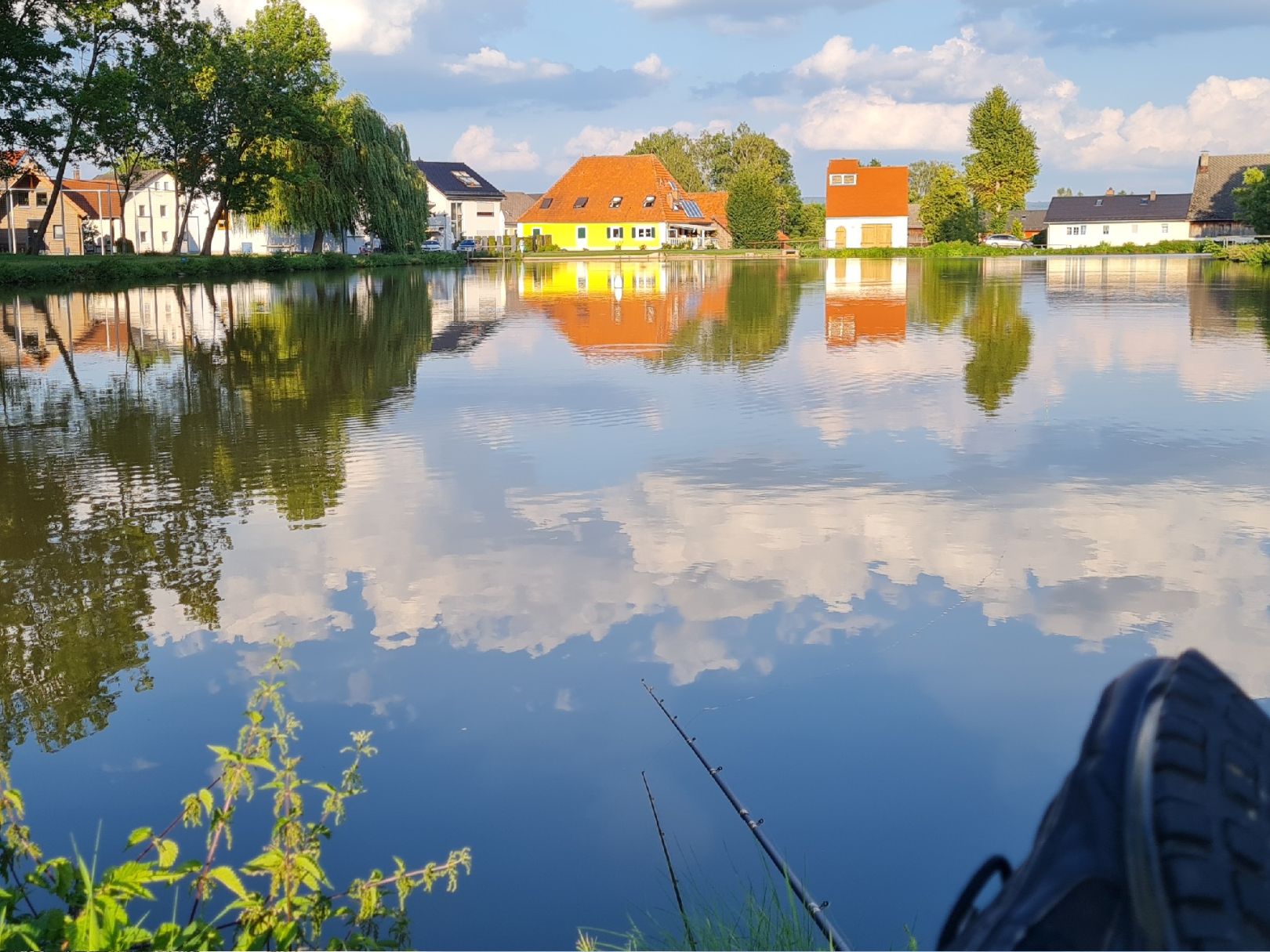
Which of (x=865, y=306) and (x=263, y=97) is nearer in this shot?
(x=865, y=306)

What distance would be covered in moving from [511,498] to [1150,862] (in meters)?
6.27

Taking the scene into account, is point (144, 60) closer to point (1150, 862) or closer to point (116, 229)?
point (116, 229)

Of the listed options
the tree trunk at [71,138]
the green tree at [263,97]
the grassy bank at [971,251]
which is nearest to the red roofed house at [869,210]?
the grassy bank at [971,251]

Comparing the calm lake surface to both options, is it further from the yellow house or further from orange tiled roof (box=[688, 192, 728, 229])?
orange tiled roof (box=[688, 192, 728, 229])

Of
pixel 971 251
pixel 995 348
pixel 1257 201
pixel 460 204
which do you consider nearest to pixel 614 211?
pixel 460 204

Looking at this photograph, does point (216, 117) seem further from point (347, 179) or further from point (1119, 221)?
point (1119, 221)

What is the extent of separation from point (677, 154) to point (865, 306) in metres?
88.7

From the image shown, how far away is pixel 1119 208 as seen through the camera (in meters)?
Answer: 84.6

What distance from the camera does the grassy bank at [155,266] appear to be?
3319cm

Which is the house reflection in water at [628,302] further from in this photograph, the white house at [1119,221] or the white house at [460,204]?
the white house at [1119,221]

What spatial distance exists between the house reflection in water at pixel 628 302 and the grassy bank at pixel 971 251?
1724 cm

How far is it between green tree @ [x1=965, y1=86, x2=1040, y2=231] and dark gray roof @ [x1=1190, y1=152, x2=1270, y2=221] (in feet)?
34.6

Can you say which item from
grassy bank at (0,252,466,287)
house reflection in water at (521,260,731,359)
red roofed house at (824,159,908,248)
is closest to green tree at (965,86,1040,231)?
red roofed house at (824,159,908,248)

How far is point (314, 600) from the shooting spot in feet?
18.0
